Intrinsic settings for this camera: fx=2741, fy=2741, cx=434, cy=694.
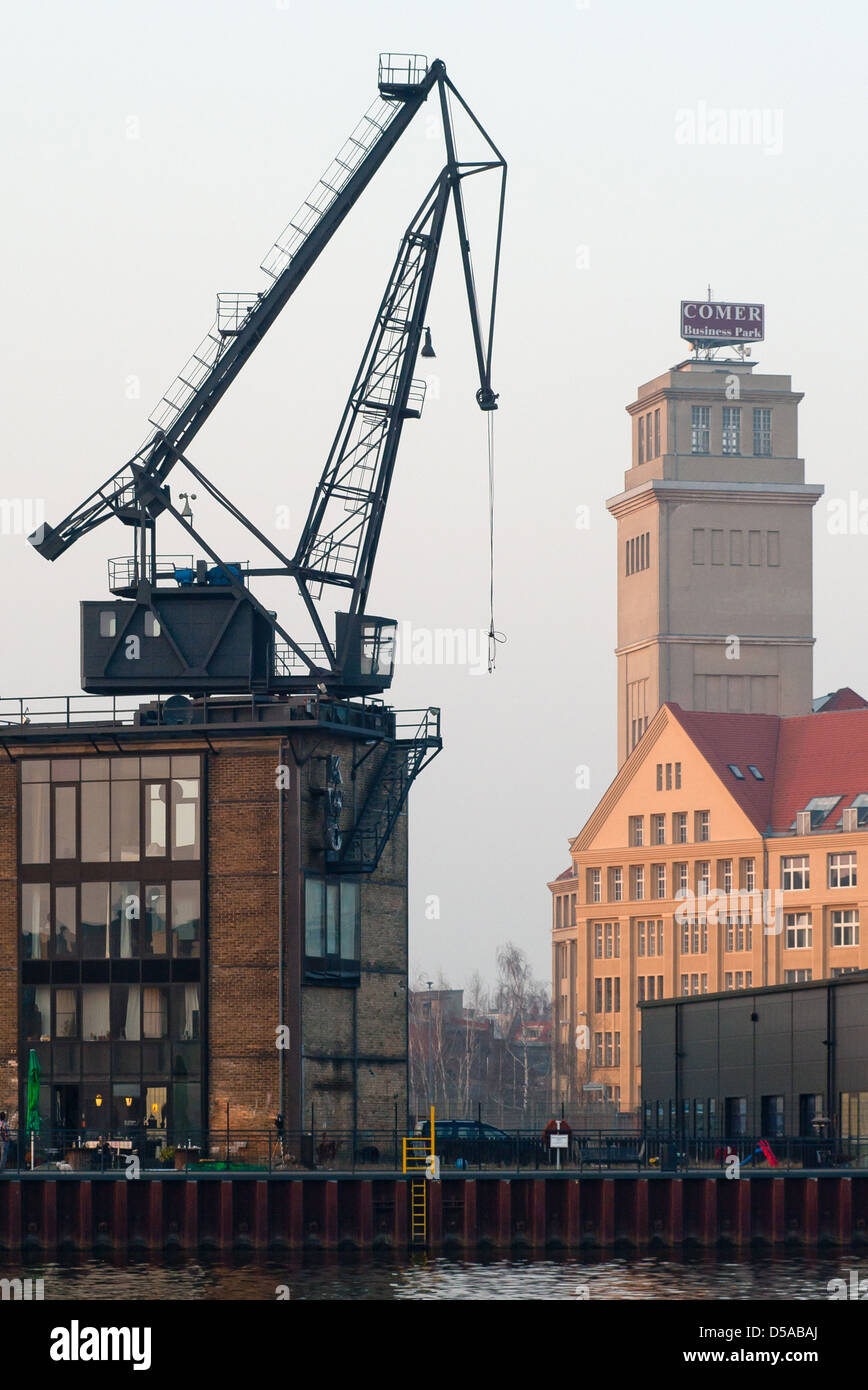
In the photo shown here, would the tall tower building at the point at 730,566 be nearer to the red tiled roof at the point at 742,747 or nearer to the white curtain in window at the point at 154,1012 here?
the red tiled roof at the point at 742,747

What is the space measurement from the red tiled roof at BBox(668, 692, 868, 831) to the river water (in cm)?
9339

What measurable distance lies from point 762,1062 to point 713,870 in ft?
254

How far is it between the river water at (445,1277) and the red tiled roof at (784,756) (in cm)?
9339

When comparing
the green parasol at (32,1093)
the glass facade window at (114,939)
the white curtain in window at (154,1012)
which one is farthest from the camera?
the white curtain in window at (154,1012)

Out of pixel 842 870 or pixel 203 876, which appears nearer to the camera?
pixel 203 876

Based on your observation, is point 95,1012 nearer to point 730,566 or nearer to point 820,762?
point 820,762

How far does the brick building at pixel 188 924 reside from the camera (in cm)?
7875

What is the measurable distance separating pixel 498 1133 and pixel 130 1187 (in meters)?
17.1

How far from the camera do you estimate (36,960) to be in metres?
80.8

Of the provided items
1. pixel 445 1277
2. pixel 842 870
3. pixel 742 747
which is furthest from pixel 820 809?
pixel 445 1277

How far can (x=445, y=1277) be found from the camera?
204 feet

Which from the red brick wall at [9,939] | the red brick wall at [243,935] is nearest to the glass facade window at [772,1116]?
the red brick wall at [243,935]
